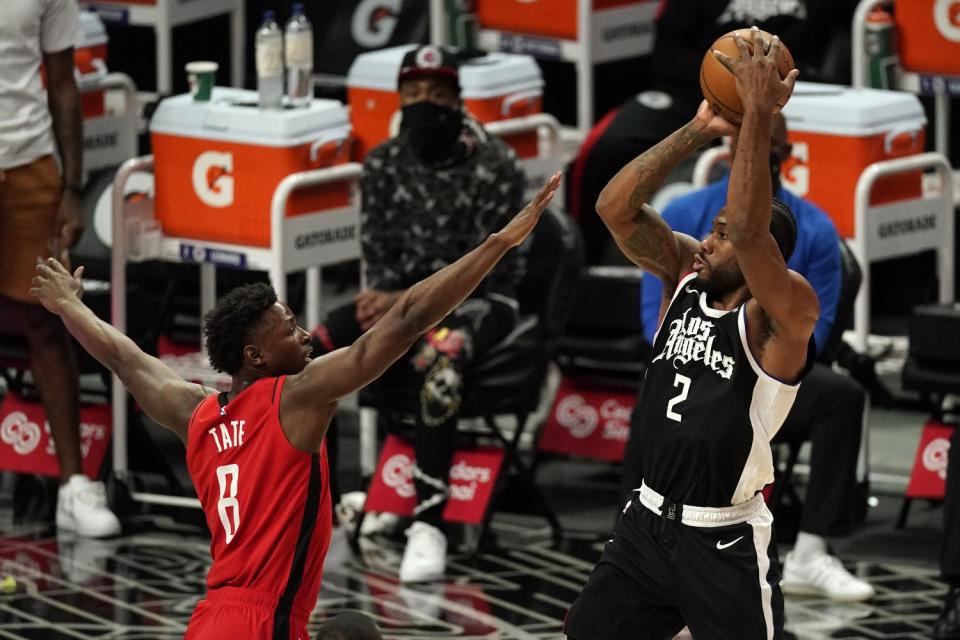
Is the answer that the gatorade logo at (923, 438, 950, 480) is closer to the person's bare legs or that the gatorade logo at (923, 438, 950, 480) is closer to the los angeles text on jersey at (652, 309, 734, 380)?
the los angeles text on jersey at (652, 309, 734, 380)

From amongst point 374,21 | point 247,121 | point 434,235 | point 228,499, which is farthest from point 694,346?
point 374,21

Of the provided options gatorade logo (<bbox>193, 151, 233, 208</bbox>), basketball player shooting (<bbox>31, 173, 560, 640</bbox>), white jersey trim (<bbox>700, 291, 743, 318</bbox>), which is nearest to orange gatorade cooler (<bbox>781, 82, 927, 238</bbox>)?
gatorade logo (<bbox>193, 151, 233, 208</bbox>)

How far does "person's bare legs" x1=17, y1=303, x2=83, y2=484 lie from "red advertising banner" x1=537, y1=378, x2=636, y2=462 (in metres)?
1.84

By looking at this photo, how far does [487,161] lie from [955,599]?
2.30 m

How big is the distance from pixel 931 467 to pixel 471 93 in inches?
98.2

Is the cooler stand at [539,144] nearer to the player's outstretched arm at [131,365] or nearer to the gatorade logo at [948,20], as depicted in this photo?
the gatorade logo at [948,20]

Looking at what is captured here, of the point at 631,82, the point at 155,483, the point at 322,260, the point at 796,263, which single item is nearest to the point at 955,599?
the point at 796,263

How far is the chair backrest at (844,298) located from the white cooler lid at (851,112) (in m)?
0.65

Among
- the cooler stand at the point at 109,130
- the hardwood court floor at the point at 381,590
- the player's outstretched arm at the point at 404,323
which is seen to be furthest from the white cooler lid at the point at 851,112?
the player's outstretched arm at the point at 404,323

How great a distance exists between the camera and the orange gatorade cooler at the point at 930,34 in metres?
9.94

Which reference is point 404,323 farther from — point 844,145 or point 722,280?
point 844,145

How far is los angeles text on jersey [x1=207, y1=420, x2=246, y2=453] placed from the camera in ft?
18.1

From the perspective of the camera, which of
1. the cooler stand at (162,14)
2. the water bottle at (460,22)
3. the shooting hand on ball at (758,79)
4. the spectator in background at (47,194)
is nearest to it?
the shooting hand on ball at (758,79)

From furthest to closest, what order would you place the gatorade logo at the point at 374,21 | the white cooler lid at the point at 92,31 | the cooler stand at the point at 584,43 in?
the gatorade logo at the point at 374,21 → the cooler stand at the point at 584,43 → the white cooler lid at the point at 92,31
